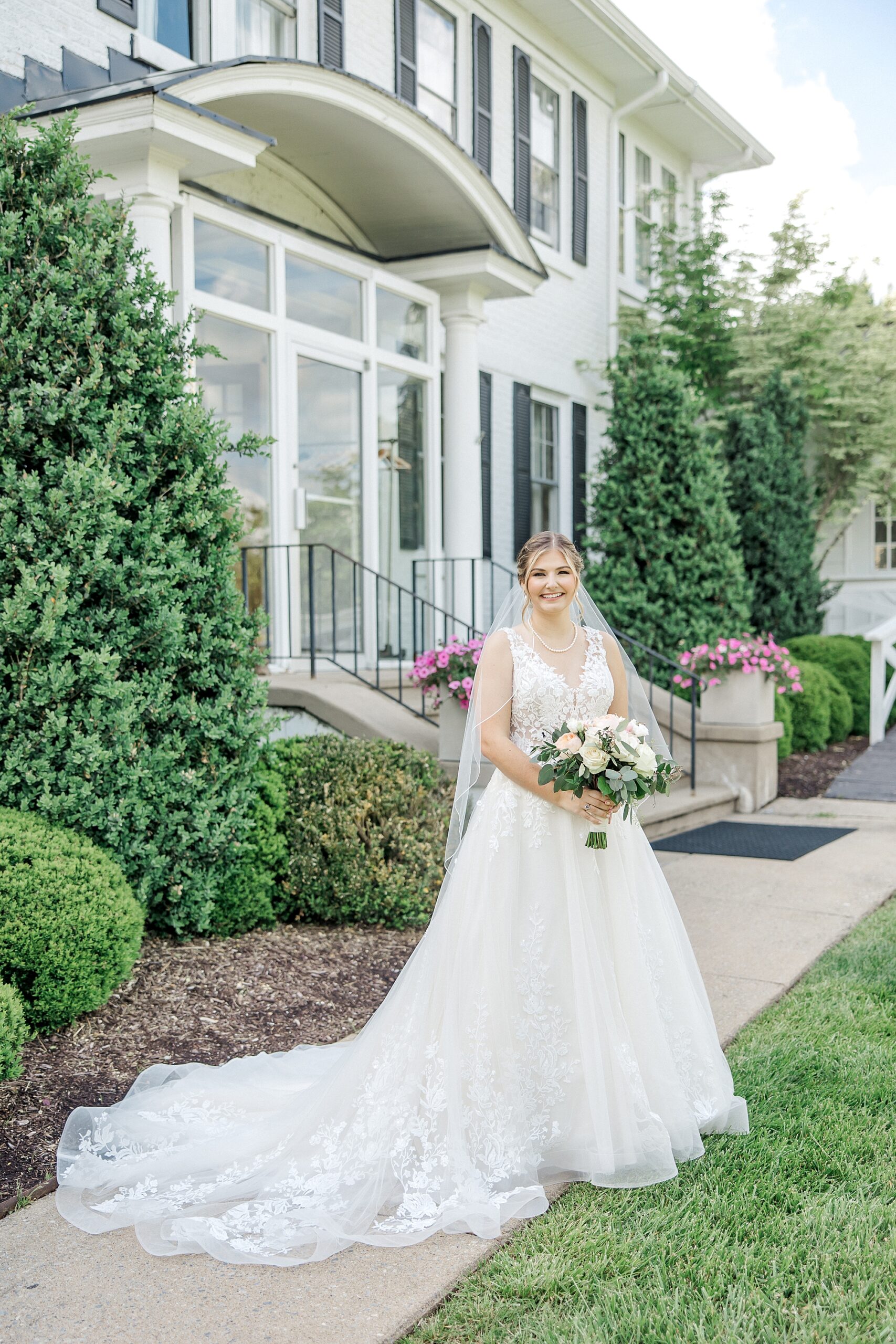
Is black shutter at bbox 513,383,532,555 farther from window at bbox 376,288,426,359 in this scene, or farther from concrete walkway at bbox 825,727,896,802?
concrete walkway at bbox 825,727,896,802

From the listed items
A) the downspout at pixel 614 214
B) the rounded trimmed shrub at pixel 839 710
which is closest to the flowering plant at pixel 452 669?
the rounded trimmed shrub at pixel 839 710

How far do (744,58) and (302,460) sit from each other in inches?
748

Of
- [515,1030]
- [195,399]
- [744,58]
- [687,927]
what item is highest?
[744,58]

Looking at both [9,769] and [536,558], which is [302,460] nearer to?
[9,769]

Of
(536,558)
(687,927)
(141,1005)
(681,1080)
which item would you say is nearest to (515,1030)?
(681,1080)

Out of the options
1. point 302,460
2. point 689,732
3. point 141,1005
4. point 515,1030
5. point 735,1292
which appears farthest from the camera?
point 689,732

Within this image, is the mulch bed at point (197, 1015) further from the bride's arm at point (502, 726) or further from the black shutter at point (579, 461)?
the black shutter at point (579, 461)

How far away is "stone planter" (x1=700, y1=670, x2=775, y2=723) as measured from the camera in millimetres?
8578

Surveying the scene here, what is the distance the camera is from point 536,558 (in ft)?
10.8

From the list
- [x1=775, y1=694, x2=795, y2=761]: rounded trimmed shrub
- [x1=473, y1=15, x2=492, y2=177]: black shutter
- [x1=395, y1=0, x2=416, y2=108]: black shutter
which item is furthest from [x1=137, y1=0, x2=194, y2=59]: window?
[x1=775, y1=694, x2=795, y2=761]: rounded trimmed shrub

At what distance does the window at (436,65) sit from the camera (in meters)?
10.3

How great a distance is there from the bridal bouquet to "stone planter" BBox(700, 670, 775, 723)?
5.74 meters

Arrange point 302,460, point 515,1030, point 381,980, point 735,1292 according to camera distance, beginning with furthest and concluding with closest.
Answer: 1. point 302,460
2. point 381,980
3. point 515,1030
4. point 735,1292

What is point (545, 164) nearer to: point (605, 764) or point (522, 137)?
point (522, 137)
